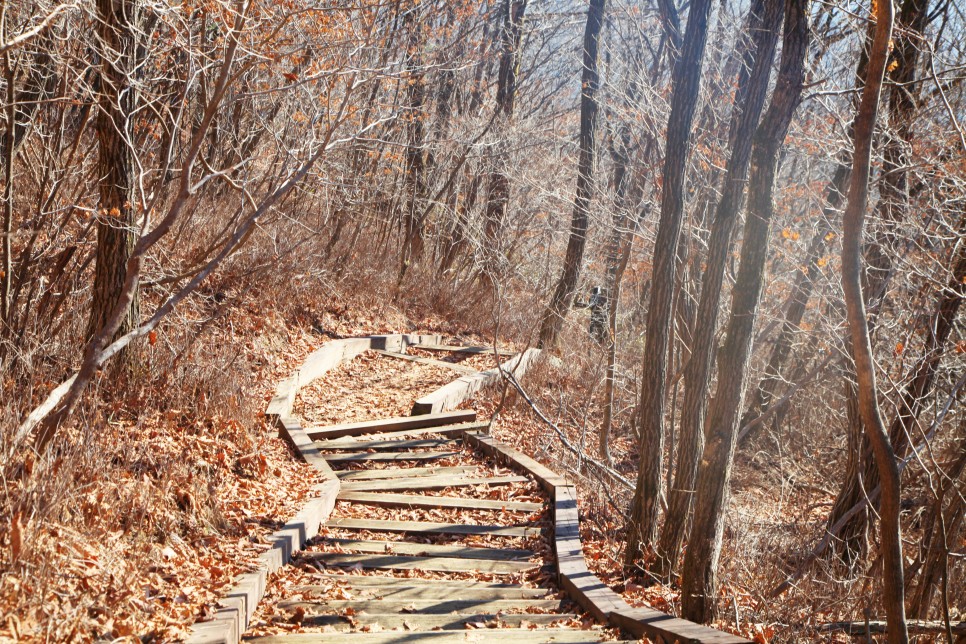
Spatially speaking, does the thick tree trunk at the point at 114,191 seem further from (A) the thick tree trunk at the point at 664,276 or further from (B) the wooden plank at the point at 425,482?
(A) the thick tree trunk at the point at 664,276

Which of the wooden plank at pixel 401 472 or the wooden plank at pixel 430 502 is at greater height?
the wooden plank at pixel 401 472

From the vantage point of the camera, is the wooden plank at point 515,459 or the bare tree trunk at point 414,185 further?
the bare tree trunk at point 414,185

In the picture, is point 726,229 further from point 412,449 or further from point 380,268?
point 380,268

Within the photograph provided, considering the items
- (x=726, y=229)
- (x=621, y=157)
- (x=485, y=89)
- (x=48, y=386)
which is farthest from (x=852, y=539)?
(x=485, y=89)

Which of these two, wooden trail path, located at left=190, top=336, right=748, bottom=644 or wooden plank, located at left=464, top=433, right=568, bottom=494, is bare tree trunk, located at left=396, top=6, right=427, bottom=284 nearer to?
wooden plank, located at left=464, top=433, right=568, bottom=494

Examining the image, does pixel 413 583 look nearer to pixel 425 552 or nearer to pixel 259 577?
pixel 425 552

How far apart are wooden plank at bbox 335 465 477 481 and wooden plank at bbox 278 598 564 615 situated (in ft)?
9.25

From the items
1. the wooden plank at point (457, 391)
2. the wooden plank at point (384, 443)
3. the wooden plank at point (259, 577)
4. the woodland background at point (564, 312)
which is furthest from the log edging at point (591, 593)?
the wooden plank at point (259, 577)

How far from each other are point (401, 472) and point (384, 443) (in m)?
0.77

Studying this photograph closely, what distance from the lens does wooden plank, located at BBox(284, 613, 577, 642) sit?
5.10 metres

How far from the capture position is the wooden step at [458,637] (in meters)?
4.60

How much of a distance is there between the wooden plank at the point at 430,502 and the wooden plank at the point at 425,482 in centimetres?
16

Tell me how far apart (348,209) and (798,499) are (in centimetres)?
944

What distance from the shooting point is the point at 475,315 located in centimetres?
1805
